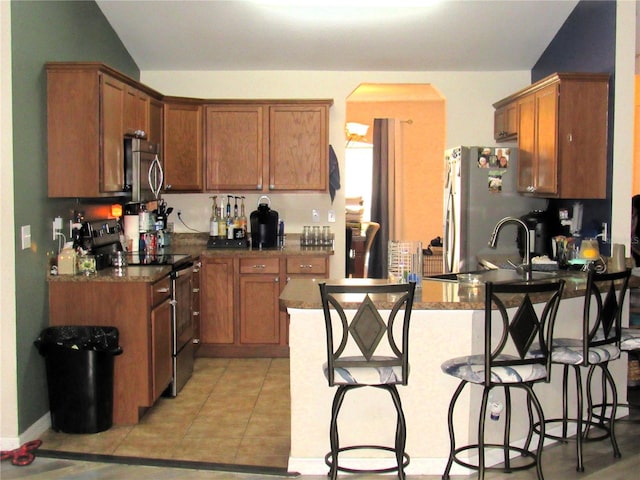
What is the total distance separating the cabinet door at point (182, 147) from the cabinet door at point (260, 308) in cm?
98

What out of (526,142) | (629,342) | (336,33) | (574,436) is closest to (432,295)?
(629,342)

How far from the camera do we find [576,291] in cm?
391

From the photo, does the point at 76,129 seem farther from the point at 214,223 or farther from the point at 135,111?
the point at 214,223

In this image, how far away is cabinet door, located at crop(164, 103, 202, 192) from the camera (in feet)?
20.5

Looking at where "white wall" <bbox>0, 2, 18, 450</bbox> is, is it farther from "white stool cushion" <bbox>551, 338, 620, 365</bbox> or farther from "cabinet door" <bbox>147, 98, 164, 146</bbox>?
"white stool cushion" <bbox>551, 338, 620, 365</bbox>

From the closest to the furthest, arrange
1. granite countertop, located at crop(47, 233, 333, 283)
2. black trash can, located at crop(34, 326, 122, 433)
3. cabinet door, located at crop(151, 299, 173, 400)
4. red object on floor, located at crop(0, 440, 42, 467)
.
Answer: red object on floor, located at crop(0, 440, 42, 467)
black trash can, located at crop(34, 326, 122, 433)
granite countertop, located at crop(47, 233, 333, 283)
cabinet door, located at crop(151, 299, 173, 400)

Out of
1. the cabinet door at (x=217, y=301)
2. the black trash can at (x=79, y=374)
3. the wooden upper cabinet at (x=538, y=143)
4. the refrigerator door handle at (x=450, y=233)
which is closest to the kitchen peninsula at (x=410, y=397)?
the black trash can at (x=79, y=374)

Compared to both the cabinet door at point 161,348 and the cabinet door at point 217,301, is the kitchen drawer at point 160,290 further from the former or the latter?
the cabinet door at point 217,301

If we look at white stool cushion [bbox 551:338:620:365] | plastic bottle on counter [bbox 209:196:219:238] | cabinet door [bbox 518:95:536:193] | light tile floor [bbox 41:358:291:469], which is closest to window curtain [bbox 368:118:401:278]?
plastic bottle on counter [bbox 209:196:219:238]

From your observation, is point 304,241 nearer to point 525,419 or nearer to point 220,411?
point 220,411

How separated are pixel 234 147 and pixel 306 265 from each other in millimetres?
1231

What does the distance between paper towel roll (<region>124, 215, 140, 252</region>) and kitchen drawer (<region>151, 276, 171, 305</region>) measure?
0.86 m

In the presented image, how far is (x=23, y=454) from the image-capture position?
384 cm

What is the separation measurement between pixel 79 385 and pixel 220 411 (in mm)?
943
